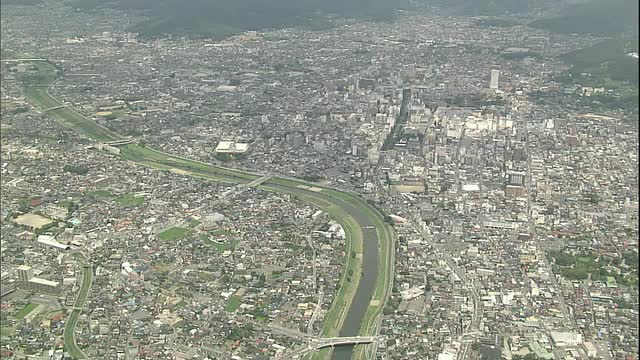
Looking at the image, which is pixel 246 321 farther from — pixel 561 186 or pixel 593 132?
pixel 593 132

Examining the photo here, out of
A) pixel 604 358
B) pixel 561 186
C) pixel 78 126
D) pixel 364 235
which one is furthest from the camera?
pixel 78 126

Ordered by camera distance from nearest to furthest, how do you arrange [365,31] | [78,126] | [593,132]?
[593,132] < [78,126] < [365,31]

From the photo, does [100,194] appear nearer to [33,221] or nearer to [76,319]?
[33,221]

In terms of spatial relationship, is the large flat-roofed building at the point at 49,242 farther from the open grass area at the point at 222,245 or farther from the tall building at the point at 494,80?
the tall building at the point at 494,80

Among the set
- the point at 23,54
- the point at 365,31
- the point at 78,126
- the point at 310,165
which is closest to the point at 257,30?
the point at 365,31

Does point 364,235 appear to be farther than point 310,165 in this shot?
→ No

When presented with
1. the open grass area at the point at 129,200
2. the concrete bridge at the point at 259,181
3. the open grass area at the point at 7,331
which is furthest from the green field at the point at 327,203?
the open grass area at the point at 7,331

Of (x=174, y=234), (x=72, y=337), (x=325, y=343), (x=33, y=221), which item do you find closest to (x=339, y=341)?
(x=325, y=343)
